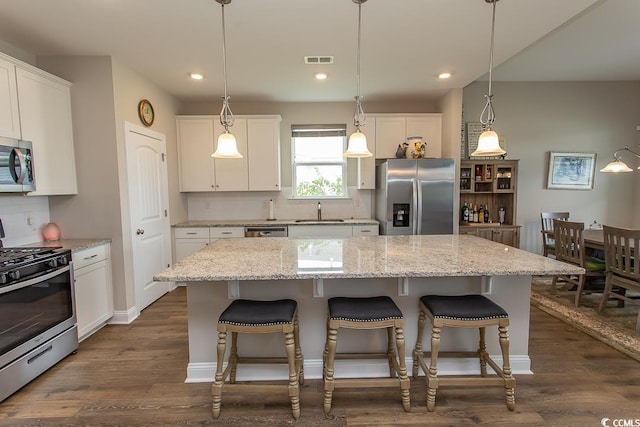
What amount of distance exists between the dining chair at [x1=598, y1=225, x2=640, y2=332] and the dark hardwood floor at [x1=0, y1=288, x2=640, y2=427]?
0.87 m

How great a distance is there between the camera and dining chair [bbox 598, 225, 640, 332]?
2.82 meters

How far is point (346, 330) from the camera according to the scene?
221 centimetres

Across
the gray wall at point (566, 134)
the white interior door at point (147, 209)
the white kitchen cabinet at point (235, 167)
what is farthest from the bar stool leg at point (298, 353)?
the gray wall at point (566, 134)

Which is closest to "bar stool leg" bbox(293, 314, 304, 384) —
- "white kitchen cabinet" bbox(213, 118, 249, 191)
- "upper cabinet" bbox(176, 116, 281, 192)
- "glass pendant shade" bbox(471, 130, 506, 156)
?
"glass pendant shade" bbox(471, 130, 506, 156)

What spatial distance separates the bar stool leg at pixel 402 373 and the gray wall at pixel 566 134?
4.08 meters

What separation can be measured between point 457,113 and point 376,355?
3.32 metres

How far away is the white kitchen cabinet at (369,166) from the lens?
4414 millimetres

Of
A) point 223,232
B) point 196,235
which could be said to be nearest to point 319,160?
point 223,232

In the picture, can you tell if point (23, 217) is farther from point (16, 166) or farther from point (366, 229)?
point (366, 229)

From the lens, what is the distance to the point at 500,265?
71.7 inches

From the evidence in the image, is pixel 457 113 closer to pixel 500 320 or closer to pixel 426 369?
pixel 500 320

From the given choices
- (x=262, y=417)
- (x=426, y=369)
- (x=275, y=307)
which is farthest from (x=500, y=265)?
(x=262, y=417)

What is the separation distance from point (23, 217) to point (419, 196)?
4.10 meters

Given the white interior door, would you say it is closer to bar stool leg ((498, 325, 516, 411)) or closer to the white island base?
the white island base
